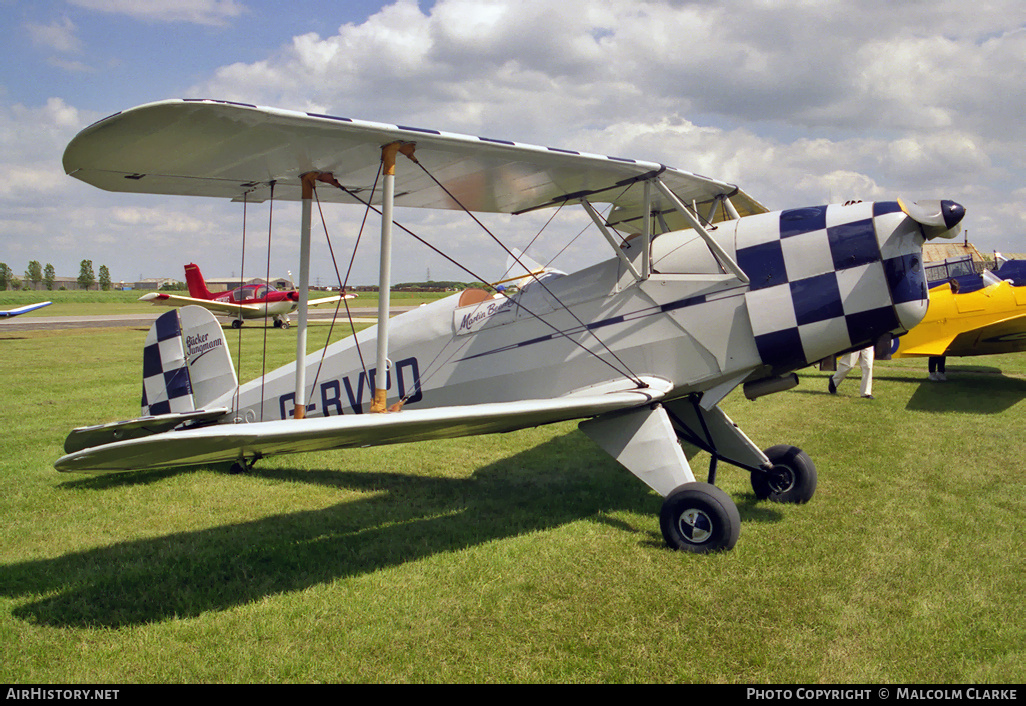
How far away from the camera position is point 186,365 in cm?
663

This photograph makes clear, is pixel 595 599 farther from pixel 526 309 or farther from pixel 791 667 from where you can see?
pixel 526 309

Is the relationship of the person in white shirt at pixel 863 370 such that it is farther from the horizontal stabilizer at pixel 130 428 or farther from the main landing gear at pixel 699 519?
the horizontal stabilizer at pixel 130 428

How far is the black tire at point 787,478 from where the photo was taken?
209 inches

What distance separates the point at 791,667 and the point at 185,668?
104 inches

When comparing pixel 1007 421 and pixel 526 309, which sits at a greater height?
pixel 526 309

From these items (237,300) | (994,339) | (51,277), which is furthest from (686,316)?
(51,277)

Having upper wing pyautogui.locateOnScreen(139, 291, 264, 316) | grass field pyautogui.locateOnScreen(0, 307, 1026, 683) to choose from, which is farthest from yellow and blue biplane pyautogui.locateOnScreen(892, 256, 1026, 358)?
upper wing pyautogui.locateOnScreen(139, 291, 264, 316)

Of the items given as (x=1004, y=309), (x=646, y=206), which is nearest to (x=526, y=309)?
(x=646, y=206)

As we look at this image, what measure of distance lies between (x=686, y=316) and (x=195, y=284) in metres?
31.7

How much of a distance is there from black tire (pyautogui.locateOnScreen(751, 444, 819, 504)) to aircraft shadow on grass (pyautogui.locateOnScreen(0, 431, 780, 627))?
16 cm

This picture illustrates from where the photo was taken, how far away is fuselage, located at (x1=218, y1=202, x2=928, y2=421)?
14.8ft

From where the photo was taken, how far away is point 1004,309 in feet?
37.0

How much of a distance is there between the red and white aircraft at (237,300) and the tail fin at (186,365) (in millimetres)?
21626

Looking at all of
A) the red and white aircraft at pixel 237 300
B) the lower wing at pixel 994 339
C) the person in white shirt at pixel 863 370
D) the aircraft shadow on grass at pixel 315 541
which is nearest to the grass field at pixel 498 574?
the aircraft shadow on grass at pixel 315 541
